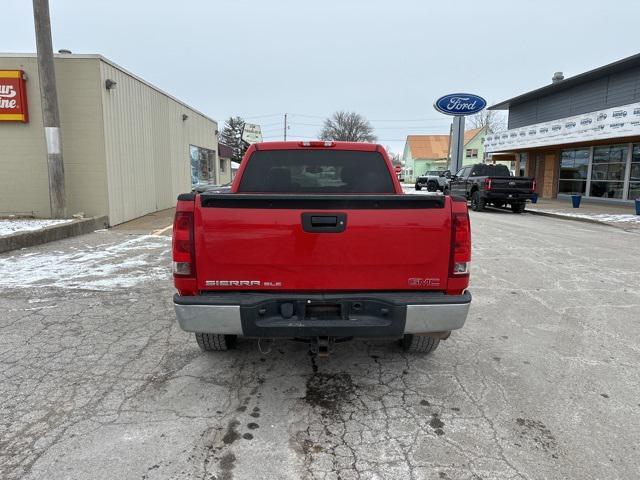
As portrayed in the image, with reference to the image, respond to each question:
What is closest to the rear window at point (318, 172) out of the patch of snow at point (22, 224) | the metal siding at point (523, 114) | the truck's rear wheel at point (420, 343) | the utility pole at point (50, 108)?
the truck's rear wheel at point (420, 343)

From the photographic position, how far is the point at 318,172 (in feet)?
15.8

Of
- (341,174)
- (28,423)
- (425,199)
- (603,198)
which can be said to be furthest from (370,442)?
(603,198)

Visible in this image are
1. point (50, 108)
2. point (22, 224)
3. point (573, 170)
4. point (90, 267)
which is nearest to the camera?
point (90, 267)

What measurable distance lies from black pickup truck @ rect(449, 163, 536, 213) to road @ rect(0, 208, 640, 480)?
12833 millimetres

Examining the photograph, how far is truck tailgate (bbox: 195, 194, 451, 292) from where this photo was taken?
9.75 feet

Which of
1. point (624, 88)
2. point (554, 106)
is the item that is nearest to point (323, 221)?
point (624, 88)

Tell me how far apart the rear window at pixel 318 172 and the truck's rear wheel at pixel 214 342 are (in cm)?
159

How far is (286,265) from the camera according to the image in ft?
9.93

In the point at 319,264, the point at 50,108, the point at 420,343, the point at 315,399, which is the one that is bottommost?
the point at 315,399

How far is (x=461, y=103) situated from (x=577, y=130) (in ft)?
32.7

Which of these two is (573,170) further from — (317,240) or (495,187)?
(317,240)

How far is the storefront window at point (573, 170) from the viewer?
2355cm

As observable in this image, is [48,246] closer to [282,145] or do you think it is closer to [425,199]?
[282,145]

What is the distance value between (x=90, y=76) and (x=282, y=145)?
29.5ft
